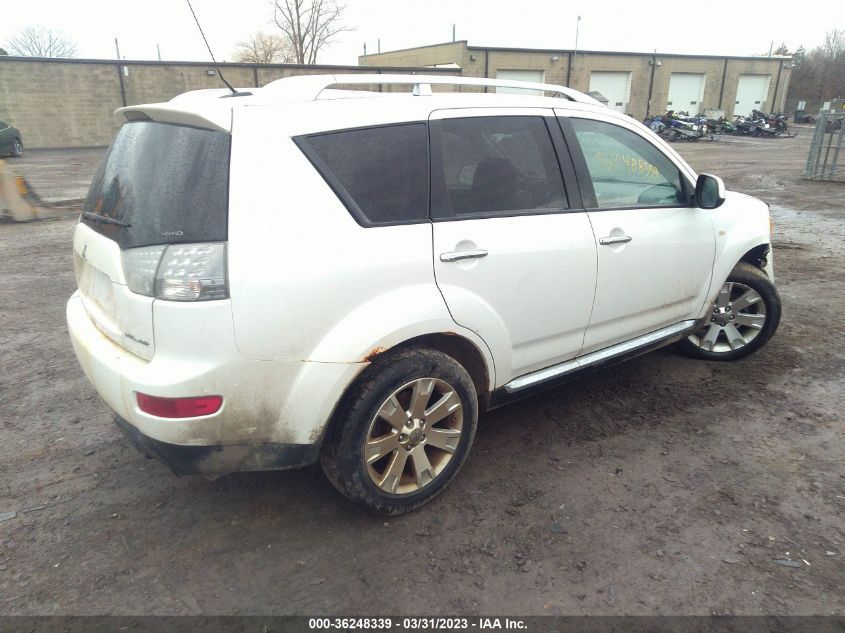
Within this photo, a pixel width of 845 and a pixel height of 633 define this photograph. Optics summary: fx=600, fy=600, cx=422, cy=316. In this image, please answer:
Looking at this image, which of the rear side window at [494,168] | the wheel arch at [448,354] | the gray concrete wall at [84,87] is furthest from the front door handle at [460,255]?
the gray concrete wall at [84,87]

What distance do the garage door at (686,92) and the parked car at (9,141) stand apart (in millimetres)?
40015

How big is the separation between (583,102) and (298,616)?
2.99m

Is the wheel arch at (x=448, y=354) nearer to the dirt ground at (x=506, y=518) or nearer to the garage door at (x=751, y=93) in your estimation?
the dirt ground at (x=506, y=518)

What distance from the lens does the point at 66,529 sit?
2.69 metres

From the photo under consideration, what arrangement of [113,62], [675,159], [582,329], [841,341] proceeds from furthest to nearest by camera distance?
[113,62] < [841,341] < [675,159] < [582,329]

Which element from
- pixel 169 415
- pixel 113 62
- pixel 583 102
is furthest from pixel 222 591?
pixel 113 62

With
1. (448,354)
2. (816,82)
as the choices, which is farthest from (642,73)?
(448,354)

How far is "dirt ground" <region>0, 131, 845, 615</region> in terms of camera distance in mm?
2318

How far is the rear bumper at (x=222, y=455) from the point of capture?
7.57 feet

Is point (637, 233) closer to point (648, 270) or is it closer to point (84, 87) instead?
point (648, 270)

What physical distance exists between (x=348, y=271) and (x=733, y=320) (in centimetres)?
324

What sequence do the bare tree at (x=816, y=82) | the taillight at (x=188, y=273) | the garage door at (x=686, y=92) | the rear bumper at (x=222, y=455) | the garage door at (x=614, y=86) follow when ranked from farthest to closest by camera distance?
1. the bare tree at (x=816, y=82)
2. the garage door at (x=686, y=92)
3. the garage door at (x=614, y=86)
4. the rear bumper at (x=222, y=455)
5. the taillight at (x=188, y=273)

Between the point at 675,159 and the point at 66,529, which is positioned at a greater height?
the point at 675,159

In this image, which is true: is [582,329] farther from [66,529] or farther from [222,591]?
[66,529]
